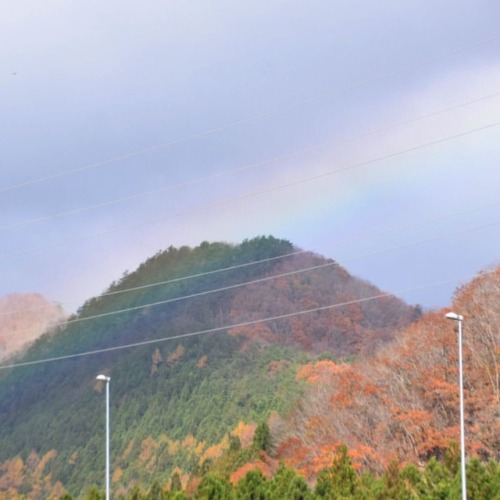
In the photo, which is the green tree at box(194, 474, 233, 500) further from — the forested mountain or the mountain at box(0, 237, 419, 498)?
the mountain at box(0, 237, 419, 498)

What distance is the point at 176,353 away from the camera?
100750 millimetres

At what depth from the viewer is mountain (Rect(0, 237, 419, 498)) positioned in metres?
82.9

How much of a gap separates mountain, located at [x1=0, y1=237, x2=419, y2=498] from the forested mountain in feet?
0.59

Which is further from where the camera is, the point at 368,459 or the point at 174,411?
the point at 174,411

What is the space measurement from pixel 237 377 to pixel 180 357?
396 inches

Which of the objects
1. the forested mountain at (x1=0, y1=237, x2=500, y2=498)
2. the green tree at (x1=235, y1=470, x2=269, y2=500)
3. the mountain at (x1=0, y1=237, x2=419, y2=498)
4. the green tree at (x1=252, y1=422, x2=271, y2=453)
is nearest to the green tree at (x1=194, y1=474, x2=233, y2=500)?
the green tree at (x1=235, y1=470, x2=269, y2=500)

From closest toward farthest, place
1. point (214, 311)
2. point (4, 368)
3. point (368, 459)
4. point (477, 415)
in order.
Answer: point (477, 415)
point (368, 459)
point (214, 311)
point (4, 368)

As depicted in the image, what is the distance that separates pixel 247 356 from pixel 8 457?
2019 cm

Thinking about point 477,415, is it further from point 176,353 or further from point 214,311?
point 214,311

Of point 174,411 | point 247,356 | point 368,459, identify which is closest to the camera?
point 368,459

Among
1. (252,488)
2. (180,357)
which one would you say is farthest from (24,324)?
(252,488)

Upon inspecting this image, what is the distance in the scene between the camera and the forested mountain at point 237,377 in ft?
161

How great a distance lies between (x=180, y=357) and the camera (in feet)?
326

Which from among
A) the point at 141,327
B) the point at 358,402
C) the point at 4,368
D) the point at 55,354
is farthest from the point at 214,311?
the point at 358,402
